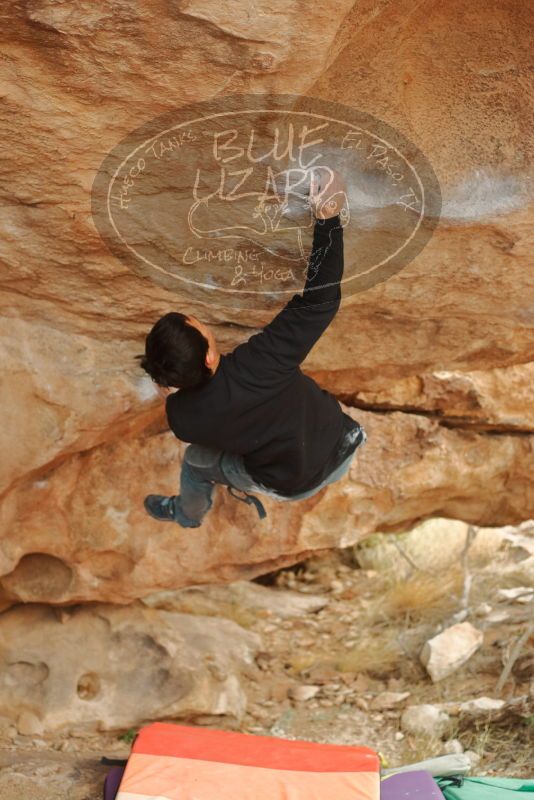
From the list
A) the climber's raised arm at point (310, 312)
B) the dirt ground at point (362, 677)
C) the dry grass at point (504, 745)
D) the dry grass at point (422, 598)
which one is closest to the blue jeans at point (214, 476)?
the climber's raised arm at point (310, 312)

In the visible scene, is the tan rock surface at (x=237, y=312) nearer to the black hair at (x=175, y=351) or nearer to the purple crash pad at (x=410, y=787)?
the black hair at (x=175, y=351)

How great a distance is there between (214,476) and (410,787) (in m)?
1.14

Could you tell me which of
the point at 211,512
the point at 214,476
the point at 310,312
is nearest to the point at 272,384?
the point at 310,312

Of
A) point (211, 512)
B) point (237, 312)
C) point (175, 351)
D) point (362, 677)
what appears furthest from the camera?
point (362, 677)

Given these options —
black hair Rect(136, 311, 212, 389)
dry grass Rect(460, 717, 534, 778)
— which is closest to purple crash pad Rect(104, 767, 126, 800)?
black hair Rect(136, 311, 212, 389)

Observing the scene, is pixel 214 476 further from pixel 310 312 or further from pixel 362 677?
pixel 362 677

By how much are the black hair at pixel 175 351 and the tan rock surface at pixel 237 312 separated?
1.93 feet

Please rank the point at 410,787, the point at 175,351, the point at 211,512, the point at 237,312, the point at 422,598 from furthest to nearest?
the point at 422,598
the point at 211,512
the point at 237,312
the point at 410,787
the point at 175,351

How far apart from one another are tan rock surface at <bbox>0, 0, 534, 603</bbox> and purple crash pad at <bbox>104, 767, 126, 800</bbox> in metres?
0.99

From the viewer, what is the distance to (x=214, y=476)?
122 inches

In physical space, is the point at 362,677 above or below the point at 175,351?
below

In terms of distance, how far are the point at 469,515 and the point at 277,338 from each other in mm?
2606

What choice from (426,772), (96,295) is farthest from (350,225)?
(426,772)

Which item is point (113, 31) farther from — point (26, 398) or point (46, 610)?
point (46, 610)
